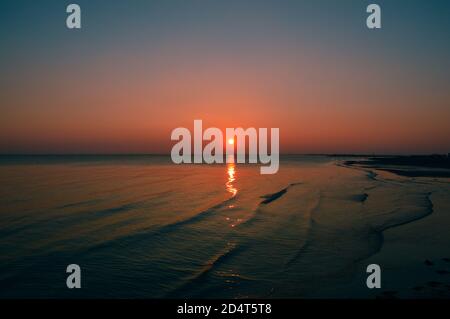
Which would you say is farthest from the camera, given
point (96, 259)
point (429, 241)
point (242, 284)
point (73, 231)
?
point (73, 231)

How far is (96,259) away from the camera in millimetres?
10797

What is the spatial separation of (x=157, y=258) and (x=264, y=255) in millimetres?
3850
